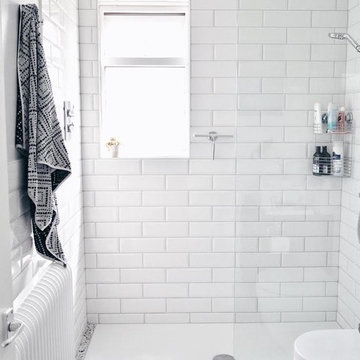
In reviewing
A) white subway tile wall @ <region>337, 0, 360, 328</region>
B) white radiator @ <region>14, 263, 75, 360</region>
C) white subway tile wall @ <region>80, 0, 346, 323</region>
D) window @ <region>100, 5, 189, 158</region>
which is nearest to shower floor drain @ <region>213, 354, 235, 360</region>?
white subway tile wall @ <region>80, 0, 346, 323</region>

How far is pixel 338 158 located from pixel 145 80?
1476 millimetres

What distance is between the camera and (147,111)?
11.2ft

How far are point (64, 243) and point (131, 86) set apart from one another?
1277 mm

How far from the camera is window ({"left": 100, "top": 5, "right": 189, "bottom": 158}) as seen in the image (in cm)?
332

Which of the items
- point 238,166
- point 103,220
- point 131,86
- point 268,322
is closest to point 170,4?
point 131,86

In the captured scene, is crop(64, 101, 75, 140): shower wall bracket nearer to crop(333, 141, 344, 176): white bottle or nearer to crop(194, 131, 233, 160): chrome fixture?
crop(194, 131, 233, 160): chrome fixture

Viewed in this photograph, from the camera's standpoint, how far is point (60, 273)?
6.64 ft

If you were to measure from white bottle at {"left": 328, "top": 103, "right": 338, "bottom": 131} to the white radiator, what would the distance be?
5.30 feet

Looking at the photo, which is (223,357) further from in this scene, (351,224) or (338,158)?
(338,158)

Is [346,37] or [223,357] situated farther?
[223,357]

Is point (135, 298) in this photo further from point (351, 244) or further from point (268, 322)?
point (351, 244)

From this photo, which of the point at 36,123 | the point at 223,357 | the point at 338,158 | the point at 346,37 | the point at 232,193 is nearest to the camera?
the point at 36,123

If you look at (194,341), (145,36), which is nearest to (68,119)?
(145,36)

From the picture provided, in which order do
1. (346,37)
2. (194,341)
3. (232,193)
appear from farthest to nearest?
(232,193)
(194,341)
(346,37)
